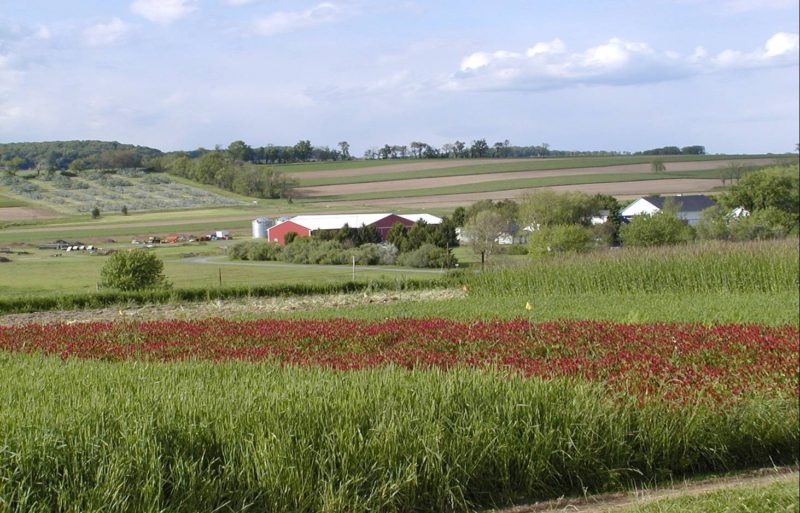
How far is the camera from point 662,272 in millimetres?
27188

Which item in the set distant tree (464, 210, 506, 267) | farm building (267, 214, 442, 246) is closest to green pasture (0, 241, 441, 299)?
farm building (267, 214, 442, 246)

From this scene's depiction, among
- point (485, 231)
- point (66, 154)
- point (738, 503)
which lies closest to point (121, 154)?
point (66, 154)

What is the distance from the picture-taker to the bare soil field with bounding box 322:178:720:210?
4253cm

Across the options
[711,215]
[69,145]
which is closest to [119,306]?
[69,145]

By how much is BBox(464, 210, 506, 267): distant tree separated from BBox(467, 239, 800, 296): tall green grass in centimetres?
981

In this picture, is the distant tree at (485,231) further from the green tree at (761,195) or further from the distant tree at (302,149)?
the green tree at (761,195)

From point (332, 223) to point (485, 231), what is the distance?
7.69m

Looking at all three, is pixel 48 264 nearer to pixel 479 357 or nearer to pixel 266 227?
pixel 266 227

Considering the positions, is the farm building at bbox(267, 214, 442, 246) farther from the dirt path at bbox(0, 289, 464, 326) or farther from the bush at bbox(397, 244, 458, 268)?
the dirt path at bbox(0, 289, 464, 326)

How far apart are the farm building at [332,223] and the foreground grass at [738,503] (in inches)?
1132

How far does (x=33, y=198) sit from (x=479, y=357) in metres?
20.6

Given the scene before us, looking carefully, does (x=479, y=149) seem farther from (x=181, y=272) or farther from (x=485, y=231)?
(x=181, y=272)

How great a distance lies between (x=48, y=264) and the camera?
26266mm

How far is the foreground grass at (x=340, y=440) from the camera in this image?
598 centimetres
